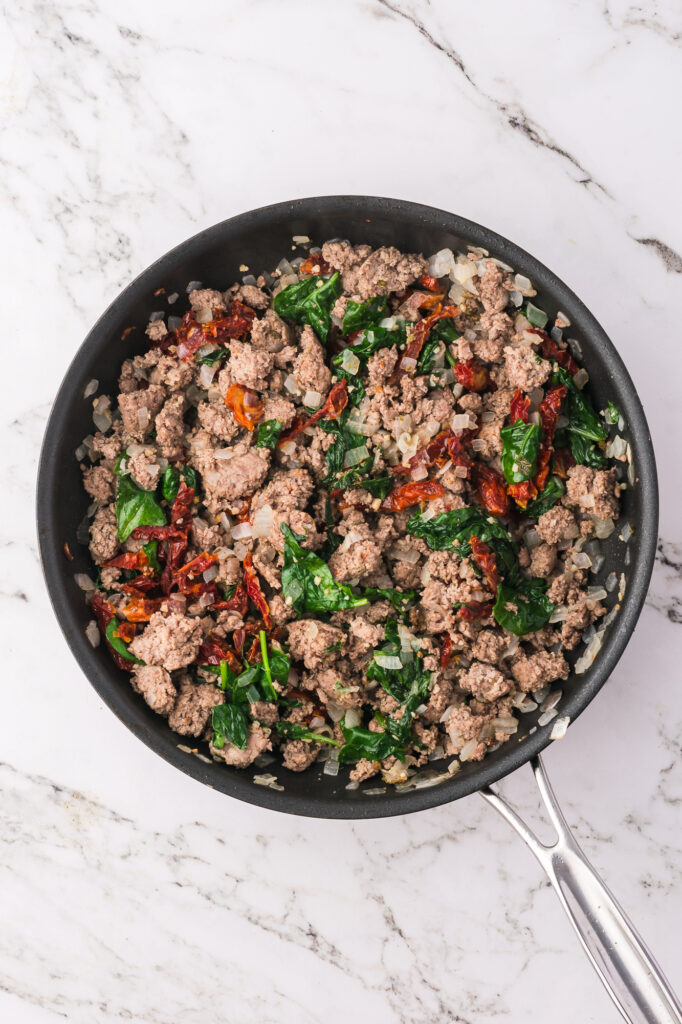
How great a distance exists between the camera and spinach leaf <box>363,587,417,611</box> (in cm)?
240

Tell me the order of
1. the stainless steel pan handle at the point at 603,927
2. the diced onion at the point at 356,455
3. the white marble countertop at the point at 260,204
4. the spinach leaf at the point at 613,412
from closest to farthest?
the stainless steel pan handle at the point at 603,927 < the spinach leaf at the point at 613,412 < the diced onion at the point at 356,455 < the white marble countertop at the point at 260,204

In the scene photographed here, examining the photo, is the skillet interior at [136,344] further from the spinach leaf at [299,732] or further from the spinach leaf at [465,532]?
the spinach leaf at [465,532]

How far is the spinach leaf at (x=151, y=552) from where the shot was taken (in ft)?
8.02

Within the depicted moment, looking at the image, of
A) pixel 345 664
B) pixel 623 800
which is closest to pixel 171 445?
pixel 345 664

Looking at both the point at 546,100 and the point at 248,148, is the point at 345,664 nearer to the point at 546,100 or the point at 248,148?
the point at 248,148

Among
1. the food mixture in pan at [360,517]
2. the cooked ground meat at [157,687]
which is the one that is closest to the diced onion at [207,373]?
the food mixture in pan at [360,517]

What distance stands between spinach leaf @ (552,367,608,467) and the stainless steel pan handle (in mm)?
891

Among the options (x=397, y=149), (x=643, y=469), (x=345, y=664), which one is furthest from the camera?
(x=397, y=149)

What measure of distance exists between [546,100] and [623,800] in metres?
2.42

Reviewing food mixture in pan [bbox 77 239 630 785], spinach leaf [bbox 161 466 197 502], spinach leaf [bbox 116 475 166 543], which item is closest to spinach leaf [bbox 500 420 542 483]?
food mixture in pan [bbox 77 239 630 785]

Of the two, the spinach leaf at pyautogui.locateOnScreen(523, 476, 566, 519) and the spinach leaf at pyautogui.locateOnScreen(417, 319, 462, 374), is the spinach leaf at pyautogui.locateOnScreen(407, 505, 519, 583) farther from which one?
the spinach leaf at pyautogui.locateOnScreen(417, 319, 462, 374)

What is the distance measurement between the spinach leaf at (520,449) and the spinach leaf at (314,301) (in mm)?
633

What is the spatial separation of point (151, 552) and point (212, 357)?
0.62 m

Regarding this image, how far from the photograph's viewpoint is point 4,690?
2.91 m
